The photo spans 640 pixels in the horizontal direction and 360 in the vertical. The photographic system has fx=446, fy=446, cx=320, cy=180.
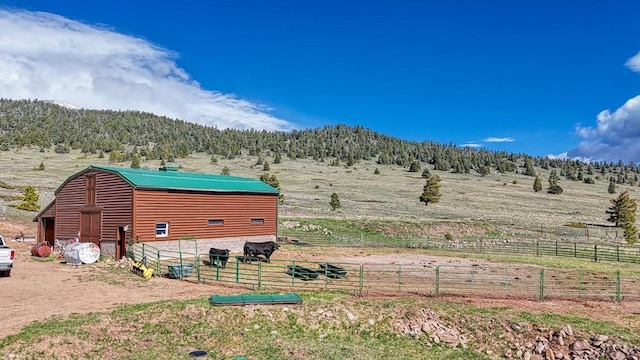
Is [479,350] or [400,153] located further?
[400,153]

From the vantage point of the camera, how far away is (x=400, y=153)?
561 ft

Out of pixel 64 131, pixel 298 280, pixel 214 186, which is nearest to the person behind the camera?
pixel 298 280

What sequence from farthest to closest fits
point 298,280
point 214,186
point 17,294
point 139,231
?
point 214,186
point 139,231
point 298,280
point 17,294

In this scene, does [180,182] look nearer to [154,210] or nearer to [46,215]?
[154,210]

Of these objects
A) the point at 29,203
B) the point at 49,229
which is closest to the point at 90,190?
the point at 49,229

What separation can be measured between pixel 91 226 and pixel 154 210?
5.16 meters

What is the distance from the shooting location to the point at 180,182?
3156cm

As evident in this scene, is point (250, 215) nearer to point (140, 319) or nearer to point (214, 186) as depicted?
point (214, 186)

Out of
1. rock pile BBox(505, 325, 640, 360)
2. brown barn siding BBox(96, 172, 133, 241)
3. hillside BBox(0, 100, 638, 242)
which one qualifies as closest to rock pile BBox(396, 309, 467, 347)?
rock pile BBox(505, 325, 640, 360)

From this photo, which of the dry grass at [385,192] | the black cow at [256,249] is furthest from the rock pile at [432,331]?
the dry grass at [385,192]

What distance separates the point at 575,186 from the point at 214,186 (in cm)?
11892

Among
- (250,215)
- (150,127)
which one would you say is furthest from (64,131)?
(250,215)

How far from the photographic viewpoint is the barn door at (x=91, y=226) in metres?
29.6

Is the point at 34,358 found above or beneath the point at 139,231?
beneath
